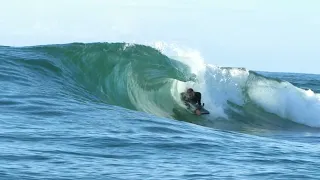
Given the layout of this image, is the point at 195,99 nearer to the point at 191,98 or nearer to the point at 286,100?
the point at 191,98

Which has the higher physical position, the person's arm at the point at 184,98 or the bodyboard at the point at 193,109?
the person's arm at the point at 184,98

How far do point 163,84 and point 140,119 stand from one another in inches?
327

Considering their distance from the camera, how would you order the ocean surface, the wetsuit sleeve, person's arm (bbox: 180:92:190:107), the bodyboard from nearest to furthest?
the ocean surface < the bodyboard < person's arm (bbox: 180:92:190:107) < the wetsuit sleeve

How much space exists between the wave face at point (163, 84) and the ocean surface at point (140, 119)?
32 mm

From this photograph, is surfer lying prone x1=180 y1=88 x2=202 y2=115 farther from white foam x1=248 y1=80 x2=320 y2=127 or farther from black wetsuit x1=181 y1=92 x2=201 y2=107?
white foam x1=248 y1=80 x2=320 y2=127

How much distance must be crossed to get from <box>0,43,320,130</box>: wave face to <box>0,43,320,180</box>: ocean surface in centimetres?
3

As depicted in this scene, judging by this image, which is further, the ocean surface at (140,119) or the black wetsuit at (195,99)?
the black wetsuit at (195,99)

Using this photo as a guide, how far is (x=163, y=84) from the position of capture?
72.1 ft

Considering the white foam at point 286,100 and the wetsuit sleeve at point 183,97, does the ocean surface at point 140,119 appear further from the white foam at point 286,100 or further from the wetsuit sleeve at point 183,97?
the wetsuit sleeve at point 183,97

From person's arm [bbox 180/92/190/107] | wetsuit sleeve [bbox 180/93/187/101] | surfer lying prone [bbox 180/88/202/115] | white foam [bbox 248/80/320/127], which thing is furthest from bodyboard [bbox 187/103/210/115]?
white foam [bbox 248/80/320/127]

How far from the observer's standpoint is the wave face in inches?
784

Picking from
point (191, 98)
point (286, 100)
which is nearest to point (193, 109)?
point (191, 98)

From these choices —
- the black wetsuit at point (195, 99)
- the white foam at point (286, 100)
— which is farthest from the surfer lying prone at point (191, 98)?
the white foam at point (286, 100)

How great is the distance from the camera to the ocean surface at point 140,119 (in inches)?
378
